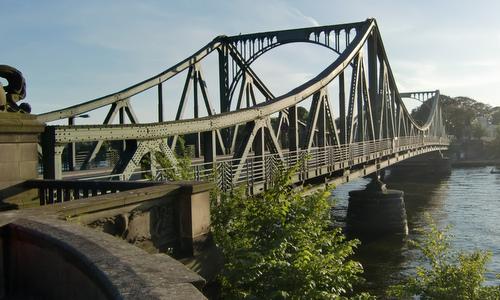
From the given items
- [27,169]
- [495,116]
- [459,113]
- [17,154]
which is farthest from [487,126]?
[17,154]

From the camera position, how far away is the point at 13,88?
6945mm

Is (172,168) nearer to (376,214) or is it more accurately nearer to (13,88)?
(13,88)

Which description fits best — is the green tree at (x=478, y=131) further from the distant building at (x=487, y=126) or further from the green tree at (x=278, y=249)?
the green tree at (x=278, y=249)

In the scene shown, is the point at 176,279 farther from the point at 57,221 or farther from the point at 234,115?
the point at 234,115

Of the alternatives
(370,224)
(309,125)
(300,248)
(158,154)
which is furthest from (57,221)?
(370,224)

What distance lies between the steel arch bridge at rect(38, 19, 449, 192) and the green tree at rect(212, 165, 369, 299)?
79.8 inches

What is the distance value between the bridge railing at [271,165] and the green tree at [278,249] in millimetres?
1375

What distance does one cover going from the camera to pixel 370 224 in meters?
27.8

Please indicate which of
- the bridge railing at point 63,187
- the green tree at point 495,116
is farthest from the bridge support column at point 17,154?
the green tree at point 495,116

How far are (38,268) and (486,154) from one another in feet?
408

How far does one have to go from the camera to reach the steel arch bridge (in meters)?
9.73

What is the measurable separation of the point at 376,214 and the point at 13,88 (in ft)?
78.4

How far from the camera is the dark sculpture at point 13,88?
6828mm

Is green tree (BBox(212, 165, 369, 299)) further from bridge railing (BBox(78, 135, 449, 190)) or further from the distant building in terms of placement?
the distant building
